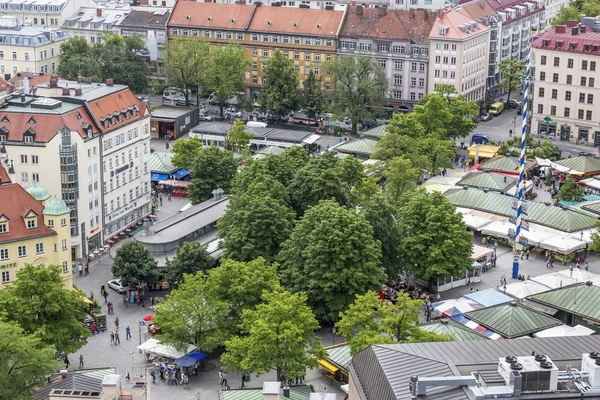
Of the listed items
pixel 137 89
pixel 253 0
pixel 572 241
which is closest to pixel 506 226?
pixel 572 241

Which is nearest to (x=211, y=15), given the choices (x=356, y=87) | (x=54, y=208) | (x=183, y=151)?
(x=356, y=87)

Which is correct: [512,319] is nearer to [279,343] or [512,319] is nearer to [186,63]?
[279,343]

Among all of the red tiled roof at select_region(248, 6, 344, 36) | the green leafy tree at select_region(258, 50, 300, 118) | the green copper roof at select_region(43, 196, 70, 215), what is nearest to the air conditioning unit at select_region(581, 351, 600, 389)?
the green copper roof at select_region(43, 196, 70, 215)

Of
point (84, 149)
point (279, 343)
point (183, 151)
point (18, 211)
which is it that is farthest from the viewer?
point (183, 151)

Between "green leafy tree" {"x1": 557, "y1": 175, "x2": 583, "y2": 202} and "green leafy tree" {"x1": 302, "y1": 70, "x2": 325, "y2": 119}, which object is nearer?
"green leafy tree" {"x1": 557, "y1": 175, "x2": 583, "y2": 202}

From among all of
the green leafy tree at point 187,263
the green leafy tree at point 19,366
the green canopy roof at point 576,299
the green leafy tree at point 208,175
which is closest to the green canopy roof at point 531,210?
the green canopy roof at point 576,299

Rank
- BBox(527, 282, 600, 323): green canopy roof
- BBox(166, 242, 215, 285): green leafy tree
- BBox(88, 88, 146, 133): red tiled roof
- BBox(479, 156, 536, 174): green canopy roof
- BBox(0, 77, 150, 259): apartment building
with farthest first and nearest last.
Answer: BBox(479, 156, 536, 174): green canopy roof < BBox(88, 88, 146, 133): red tiled roof < BBox(0, 77, 150, 259): apartment building < BBox(166, 242, 215, 285): green leafy tree < BBox(527, 282, 600, 323): green canopy roof

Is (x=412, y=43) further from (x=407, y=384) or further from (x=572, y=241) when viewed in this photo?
(x=407, y=384)

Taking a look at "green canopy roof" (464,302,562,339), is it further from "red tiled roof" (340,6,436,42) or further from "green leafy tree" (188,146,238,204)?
"red tiled roof" (340,6,436,42)
